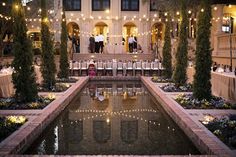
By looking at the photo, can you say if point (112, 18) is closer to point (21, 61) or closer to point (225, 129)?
point (21, 61)

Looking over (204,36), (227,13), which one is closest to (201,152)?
(204,36)

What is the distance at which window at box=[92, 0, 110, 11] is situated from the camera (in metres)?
46.8

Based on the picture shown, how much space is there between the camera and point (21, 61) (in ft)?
45.0

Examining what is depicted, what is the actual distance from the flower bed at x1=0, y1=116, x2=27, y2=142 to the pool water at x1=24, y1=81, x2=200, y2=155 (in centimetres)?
61

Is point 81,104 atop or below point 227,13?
below

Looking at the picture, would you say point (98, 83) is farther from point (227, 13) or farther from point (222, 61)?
point (227, 13)

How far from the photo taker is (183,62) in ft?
59.2

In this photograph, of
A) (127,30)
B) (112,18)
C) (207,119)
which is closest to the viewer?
(207,119)

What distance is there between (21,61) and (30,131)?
4931 mm

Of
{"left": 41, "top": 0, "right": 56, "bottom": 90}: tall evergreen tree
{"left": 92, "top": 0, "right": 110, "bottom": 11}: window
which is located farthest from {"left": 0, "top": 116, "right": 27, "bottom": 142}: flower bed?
{"left": 92, "top": 0, "right": 110, "bottom": 11}: window

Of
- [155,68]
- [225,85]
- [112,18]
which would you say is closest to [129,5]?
[112,18]

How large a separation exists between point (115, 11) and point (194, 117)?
1435 inches

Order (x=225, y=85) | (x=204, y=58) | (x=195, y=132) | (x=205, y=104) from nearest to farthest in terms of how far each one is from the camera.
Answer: (x=195, y=132)
(x=205, y=104)
(x=204, y=58)
(x=225, y=85)

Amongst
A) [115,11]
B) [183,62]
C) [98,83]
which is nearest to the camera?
[183,62]
